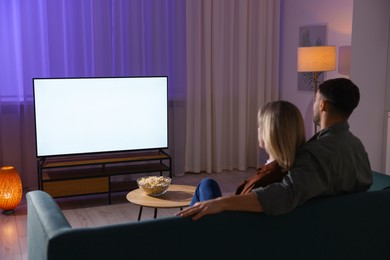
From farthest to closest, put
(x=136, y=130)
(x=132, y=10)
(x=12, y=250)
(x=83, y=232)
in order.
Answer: (x=132, y=10)
(x=136, y=130)
(x=12, y=250)
(x=83, y=232)

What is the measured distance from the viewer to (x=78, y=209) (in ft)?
15.4

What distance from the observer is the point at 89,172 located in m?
4.96

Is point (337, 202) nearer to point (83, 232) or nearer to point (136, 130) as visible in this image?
point (83, 232)

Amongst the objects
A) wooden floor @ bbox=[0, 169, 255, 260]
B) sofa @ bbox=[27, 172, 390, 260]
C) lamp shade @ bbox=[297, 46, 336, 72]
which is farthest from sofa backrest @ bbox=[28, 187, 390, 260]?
lamp shade @ bbox=[297, 46, 336, 72]

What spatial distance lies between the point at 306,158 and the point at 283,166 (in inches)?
4.2

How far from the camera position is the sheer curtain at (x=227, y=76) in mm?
5883

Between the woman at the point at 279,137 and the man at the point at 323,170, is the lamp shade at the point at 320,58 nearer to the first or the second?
the man at the point at 323,170

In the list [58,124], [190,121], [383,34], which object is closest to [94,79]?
[58,124]

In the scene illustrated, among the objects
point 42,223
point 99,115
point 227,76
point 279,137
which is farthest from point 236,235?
point 227,76

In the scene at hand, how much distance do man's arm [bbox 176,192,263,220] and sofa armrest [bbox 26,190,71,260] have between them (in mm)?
456

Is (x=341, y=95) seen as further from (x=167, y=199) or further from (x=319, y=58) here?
(x=319, y=58)

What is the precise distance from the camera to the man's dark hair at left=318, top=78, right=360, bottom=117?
7.56 feet

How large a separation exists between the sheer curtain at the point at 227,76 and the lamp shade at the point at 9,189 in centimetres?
212

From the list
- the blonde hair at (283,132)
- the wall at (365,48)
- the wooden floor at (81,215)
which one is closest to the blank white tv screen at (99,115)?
the wooden floor at (81,215)
